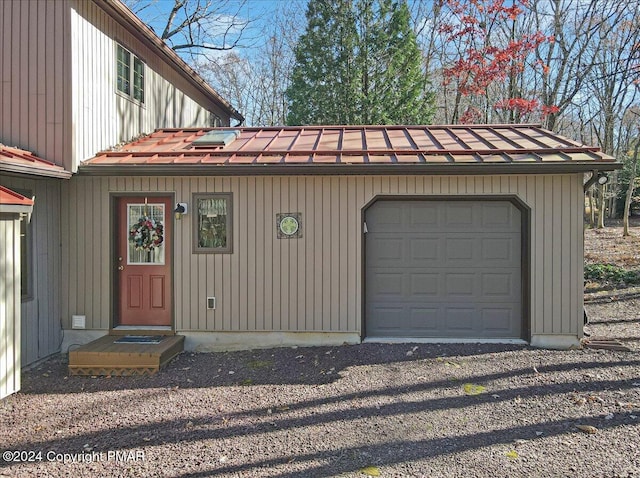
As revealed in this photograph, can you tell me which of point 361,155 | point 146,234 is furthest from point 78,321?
point 361,155

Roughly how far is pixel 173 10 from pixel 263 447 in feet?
57.7

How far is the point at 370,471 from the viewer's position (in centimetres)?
337

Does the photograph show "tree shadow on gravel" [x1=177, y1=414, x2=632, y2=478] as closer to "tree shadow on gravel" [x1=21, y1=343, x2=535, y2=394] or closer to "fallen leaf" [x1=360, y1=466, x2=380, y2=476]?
"fallen leaf" [x1=360, y1=466, x2=380, y2=476]

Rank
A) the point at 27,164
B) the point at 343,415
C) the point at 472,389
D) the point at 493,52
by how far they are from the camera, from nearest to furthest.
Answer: the point at 343,415, the point at 472,389, the point at 27,164, the point at 493,52

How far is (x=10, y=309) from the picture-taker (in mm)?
4523

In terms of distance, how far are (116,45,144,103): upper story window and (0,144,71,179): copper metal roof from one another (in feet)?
6.41

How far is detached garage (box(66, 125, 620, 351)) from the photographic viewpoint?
6375 millimetres

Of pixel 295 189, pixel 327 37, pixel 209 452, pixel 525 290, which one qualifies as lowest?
pixel 209 452

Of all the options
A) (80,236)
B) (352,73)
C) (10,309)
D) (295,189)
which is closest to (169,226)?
(80,236)

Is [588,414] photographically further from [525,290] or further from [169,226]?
[169,226]

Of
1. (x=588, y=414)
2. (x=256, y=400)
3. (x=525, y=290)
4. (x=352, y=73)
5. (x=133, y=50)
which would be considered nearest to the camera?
(x=588, y=414)

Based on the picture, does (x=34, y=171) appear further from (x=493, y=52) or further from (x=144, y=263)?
(x=493, y=52)

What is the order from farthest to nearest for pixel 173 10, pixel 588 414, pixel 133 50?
pixel 173 10 < pixel 133 50 < pixel 588 414

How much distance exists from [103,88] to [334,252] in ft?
13.7
